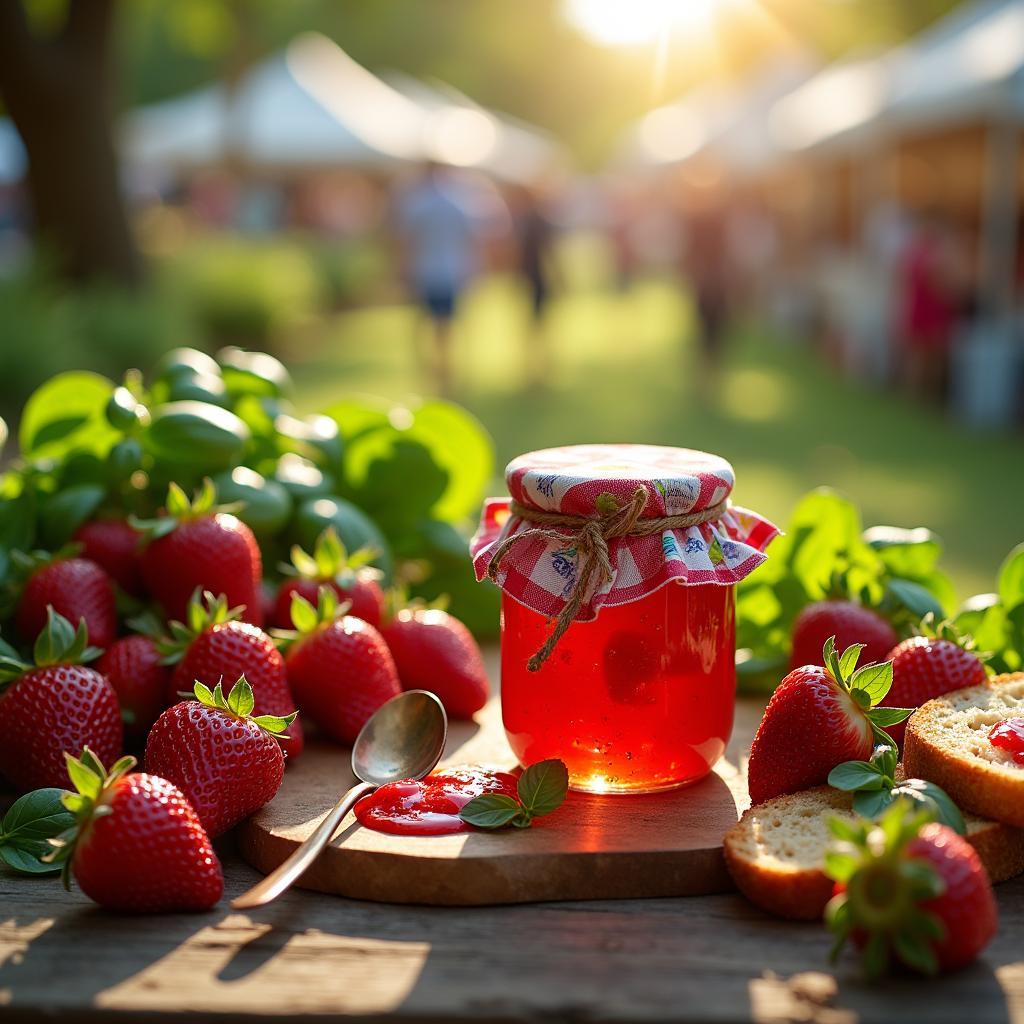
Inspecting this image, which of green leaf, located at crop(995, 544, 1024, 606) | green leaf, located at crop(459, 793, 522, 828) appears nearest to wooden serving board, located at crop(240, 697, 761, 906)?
green leaf, located at crop(459, 793, 522, 828)

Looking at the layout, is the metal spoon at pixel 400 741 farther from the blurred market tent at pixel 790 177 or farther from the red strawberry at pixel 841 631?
the blurred market tent at pixel 790 177

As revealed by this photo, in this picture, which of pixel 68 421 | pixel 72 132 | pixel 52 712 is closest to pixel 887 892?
pixel 52 712

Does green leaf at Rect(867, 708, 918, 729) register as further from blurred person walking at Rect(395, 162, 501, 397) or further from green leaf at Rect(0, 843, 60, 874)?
blurred person walking at Rect(395, 162, 501, 397)

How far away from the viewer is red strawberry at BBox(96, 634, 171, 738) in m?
1.75

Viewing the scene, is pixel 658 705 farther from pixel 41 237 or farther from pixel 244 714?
pixel 41 237

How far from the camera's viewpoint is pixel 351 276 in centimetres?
2041

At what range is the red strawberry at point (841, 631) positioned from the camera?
1844 millimetres

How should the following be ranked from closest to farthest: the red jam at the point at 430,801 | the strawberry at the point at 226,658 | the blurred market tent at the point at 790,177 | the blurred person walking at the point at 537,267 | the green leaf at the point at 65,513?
the red jam at the point at 430,801, the strawberry at the point at 226,658, the green leaf at the point at 65,513, the blurred market tent at the point at 790,177, the blurred person walking at the point at 537,267

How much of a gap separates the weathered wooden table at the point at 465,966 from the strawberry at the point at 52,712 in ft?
0.65

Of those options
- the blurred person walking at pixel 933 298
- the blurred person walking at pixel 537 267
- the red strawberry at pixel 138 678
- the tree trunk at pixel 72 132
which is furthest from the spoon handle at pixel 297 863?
the blurred person walking at pixel 537 267

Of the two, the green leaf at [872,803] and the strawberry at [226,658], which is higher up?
the strawberry at [226,658]

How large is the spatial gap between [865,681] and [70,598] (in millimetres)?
1046

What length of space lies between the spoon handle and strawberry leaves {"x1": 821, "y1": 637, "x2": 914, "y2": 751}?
57 centimetres

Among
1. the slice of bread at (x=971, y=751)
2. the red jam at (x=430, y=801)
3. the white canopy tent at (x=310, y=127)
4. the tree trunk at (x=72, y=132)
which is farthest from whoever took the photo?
the white canopy tent at (x=310, y=127)
